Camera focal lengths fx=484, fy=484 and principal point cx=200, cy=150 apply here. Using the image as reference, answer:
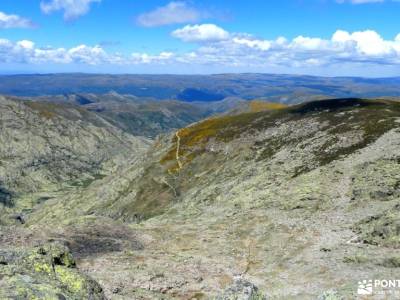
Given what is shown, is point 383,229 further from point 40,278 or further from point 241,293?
point 40,278

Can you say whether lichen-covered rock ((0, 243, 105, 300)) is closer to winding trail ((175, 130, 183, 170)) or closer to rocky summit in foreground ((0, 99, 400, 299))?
rocky summit in foreground ((0, 99, 400, 299))

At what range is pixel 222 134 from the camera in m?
130

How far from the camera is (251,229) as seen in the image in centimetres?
5681

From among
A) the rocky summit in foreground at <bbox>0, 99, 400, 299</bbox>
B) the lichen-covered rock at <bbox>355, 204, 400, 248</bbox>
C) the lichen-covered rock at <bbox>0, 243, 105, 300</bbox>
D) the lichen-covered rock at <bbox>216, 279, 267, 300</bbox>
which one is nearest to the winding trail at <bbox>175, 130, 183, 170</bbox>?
the rocky summit in foreground at <bbox>0, 99, 400, 299</bbox>

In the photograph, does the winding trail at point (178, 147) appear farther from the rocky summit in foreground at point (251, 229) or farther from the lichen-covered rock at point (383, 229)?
the lichen-covered rock at point (383, 229)

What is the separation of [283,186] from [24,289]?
6072 centimetres

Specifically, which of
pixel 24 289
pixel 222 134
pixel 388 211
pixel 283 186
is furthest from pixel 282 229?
pixel 222 134

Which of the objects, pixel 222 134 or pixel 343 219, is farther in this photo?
pixel 222 134

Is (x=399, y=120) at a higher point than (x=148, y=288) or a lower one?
higher

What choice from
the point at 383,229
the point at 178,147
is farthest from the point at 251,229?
the point at 178,147

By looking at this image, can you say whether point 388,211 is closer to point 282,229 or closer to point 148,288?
point 282,229

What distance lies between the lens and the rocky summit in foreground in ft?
112

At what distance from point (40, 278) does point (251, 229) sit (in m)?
40.4

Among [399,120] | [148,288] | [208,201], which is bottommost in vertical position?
[208,201]
